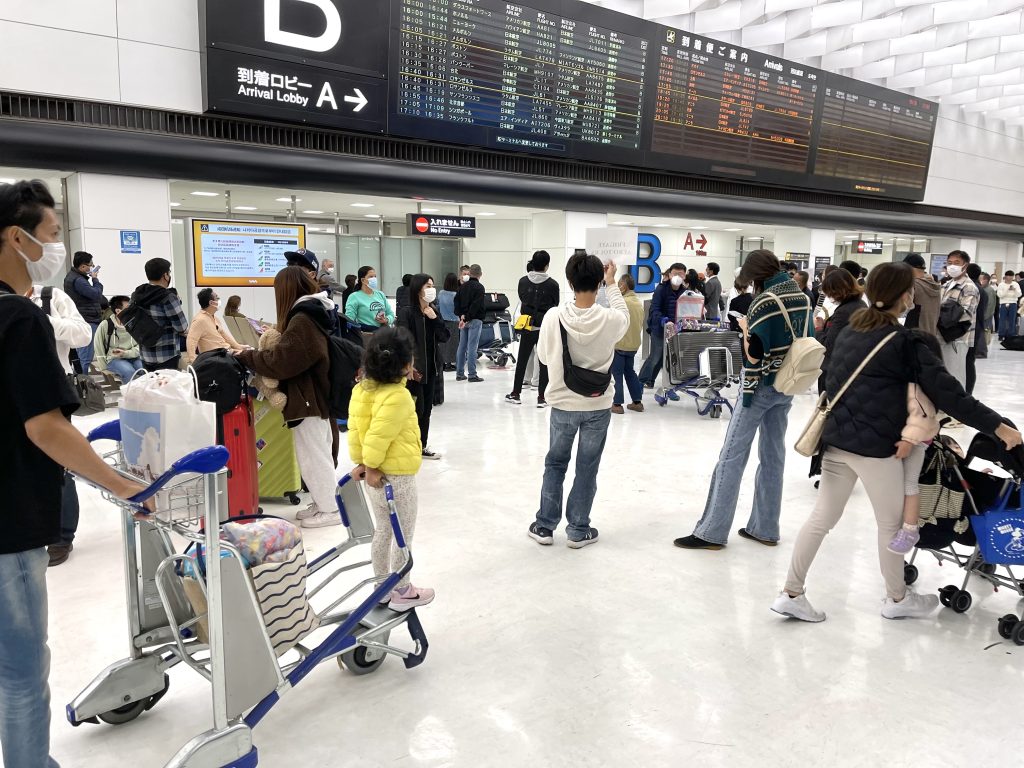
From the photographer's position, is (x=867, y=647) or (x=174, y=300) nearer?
(x=867, y=647)

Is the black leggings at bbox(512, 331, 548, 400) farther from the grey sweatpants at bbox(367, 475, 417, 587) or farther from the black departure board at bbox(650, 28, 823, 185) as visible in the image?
the grey sweatpants at bbox(367, 475, 417, 587)

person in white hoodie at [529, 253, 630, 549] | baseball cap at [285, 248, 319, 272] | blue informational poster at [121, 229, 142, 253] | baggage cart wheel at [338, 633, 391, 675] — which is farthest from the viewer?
blue informational poster at [121, 229, 142, 253]

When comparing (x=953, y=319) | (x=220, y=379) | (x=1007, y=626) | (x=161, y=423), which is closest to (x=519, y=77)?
(x=953, y=319)

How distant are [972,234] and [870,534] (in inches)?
617

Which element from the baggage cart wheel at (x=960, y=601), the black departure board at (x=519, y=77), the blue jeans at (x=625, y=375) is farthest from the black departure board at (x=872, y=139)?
the baggage cart wheel at (x=960, y=601)

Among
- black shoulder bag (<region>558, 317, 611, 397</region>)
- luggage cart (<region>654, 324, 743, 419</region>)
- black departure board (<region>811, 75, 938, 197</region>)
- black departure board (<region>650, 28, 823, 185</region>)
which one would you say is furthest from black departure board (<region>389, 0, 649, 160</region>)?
black shoulder bag (<region>558, 317, 611, 397</region>)

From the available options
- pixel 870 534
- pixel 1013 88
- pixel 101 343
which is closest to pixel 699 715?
pixel 870 534

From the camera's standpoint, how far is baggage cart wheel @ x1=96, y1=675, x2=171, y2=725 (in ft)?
7.55

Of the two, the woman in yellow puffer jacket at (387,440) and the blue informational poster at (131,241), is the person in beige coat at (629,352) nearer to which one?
the woman in yellow puffer jacket at (387,440)

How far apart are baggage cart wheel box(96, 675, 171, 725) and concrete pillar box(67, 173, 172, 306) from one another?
229 inches

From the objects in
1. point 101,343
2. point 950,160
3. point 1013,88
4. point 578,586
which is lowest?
point 578,586

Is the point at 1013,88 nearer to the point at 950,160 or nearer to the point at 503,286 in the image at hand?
the point at 950,160

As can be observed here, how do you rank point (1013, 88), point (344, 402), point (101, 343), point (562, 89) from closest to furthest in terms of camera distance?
1. point (344, 402)
2. point (101, 343)
3. point (562, 89)
4. point (1013, 88)

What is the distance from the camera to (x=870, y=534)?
4.23 meters
